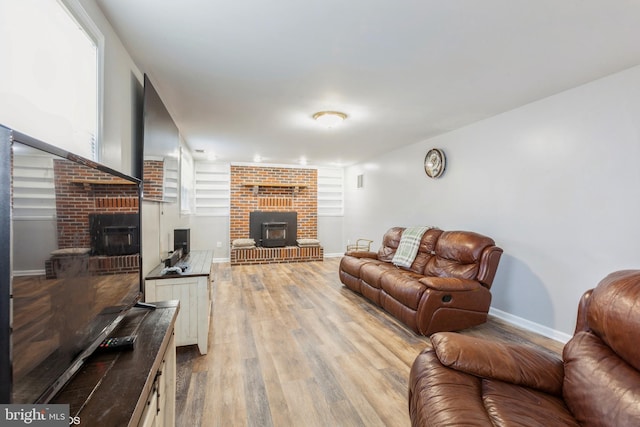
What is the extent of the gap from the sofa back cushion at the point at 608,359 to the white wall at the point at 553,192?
1.55 m

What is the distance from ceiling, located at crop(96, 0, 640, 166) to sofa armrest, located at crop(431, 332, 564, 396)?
179 cm

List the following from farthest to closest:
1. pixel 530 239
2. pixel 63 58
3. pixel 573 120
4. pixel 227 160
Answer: pixel 227 160
pixel 530 239
pixel 573 120
pixel 63 58

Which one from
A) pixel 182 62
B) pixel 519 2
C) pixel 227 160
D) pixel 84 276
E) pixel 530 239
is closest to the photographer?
pixel 84 276

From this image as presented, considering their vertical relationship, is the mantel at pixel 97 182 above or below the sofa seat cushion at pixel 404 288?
above

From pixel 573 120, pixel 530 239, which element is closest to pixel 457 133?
pixel 573 120

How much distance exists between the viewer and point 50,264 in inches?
30.2

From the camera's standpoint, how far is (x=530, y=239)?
2992 mm

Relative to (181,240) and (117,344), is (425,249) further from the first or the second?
(117,344)

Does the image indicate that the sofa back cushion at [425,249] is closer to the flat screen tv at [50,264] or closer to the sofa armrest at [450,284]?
the sofa armrest at [450,284]

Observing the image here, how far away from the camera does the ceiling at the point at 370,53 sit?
1.58 meters

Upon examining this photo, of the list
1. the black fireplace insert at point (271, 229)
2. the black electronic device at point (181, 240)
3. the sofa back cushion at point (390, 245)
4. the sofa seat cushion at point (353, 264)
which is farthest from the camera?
the black fireplace insert at point (271, 229)

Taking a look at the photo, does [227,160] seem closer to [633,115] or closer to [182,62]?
[182,62]

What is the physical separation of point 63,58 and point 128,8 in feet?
1.72

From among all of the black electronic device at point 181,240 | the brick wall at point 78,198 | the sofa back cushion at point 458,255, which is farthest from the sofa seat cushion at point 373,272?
the brick wall at point 78,198
